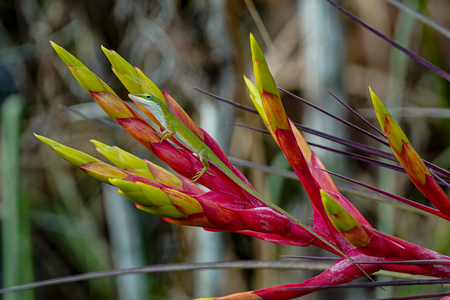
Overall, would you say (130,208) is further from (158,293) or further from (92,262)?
(158,293)

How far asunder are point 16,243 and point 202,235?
1.93ft

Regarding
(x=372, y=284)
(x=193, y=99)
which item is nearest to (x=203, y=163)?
(x=372, y=284)

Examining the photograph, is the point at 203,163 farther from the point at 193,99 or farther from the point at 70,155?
the point at 193,99

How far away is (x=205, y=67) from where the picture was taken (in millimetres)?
1065

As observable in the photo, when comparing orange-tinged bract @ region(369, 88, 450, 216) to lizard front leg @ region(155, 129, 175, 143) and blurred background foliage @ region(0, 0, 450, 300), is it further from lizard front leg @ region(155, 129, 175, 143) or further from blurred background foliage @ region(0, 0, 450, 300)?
blurred background foliage @ region(0, 0, 450, 300)

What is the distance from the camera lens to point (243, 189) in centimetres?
26

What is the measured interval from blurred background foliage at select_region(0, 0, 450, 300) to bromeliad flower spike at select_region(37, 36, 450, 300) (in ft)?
1.87

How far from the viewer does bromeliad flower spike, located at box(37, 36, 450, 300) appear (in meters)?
0.21

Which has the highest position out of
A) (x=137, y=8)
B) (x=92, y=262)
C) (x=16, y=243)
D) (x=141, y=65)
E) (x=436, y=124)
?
(x=137, y=8)

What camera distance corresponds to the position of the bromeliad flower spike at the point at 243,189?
0.21 m

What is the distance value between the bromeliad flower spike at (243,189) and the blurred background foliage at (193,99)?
1.87 feet

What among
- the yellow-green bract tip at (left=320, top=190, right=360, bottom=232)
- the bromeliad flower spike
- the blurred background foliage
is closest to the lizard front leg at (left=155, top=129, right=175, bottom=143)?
the bromeliad flower spike

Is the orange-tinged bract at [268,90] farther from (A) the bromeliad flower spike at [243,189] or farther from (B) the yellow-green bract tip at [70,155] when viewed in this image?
(B) the yellow-green bract tip at [70,155]

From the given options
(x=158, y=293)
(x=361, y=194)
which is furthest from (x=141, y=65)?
(x=361, y=194)
